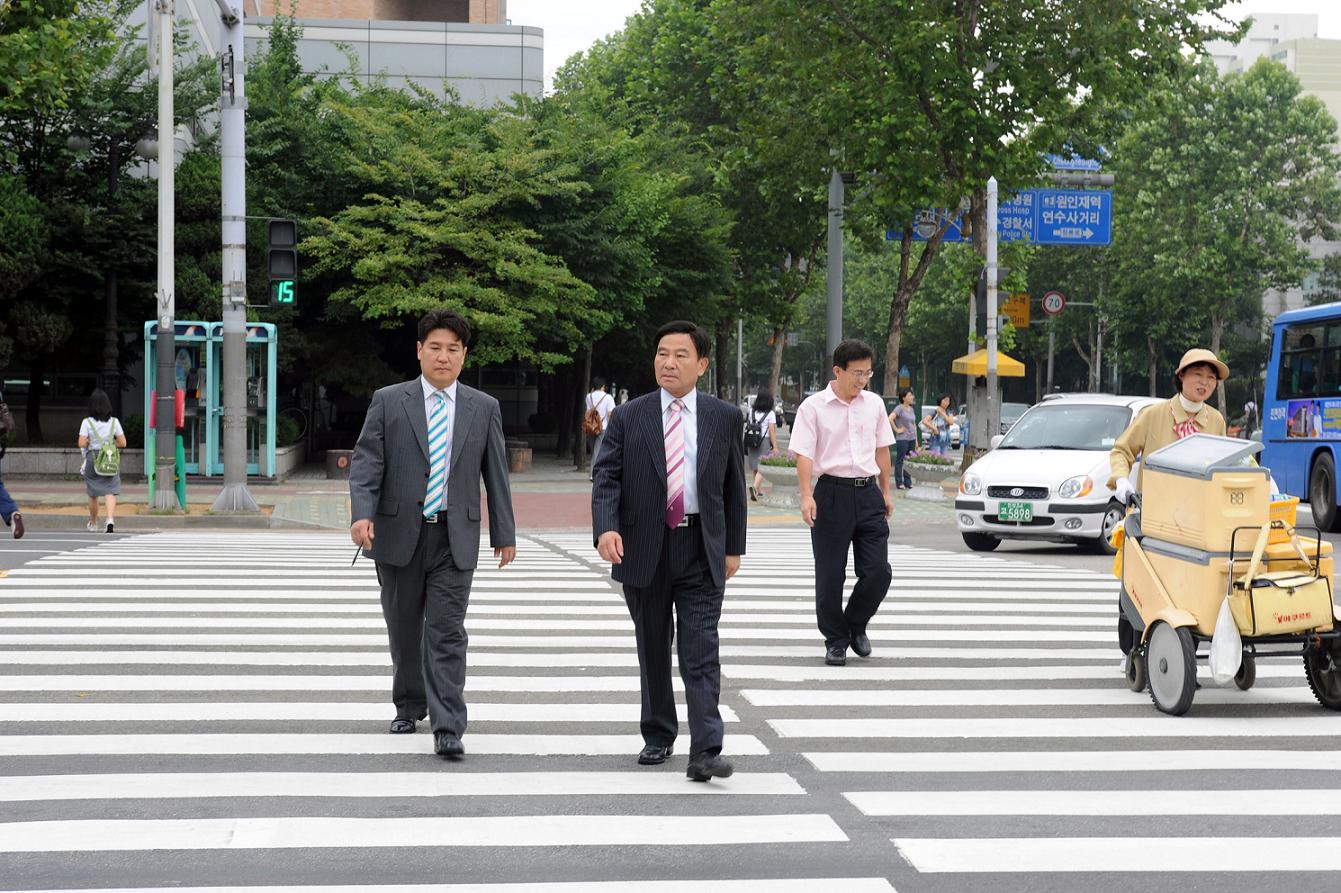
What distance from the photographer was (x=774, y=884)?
16.9ft

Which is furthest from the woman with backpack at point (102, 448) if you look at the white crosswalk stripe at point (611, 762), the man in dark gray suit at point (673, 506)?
the man in dark gray suit at point (673, 506)

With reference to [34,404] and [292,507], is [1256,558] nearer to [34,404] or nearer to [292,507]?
[292,507]

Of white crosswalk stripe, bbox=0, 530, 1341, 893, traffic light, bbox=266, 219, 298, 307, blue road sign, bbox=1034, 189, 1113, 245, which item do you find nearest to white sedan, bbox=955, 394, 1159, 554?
white crosswalk stripe, bbox=0, 530, 1341, 893

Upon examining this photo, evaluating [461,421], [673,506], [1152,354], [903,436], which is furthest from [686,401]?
[1152,354]

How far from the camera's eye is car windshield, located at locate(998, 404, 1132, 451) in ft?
61.1

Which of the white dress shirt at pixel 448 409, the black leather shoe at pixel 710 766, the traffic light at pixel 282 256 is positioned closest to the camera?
the black leather shoe at pixel 710 766

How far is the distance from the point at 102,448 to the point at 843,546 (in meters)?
12.3

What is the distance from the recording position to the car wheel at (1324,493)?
22.2 meters

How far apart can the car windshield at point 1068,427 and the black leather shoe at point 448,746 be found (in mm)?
12814

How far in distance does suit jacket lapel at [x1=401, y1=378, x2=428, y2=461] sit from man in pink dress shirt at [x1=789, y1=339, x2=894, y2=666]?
2.88 metres

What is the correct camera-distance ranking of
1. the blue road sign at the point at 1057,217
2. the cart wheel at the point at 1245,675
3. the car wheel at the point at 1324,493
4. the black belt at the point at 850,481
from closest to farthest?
the cart wheel at the point at 1245,675 → the black belt at the point at 850,481 → the car wheel at the point at 1324,493 → the blue road sign at the point at 1057,217

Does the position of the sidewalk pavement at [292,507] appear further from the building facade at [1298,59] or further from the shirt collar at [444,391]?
the building facade at [1298,59]

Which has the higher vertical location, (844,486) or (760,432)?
(844,486)

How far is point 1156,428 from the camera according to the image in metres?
9.21
